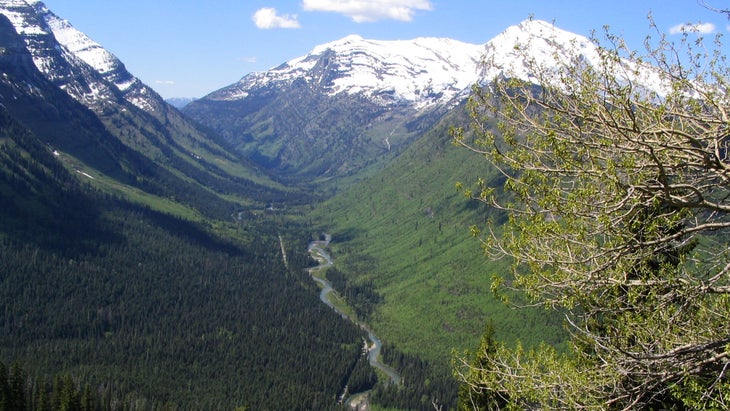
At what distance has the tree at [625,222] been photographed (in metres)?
12.5

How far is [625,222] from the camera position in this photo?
1351cm

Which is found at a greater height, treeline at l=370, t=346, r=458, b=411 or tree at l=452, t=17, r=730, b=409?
tree at l=452, t=17, r=730, b=409

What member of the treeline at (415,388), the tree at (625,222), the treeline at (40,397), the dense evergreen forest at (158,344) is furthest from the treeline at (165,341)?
the tree at (625,222)

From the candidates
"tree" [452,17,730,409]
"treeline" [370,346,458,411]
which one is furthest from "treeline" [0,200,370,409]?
"tree" [452,17,730,409]

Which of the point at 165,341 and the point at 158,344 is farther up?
the point at 158,344

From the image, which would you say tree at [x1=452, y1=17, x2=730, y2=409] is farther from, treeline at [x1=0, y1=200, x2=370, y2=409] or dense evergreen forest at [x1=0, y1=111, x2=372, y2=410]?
treeline at [x1=0, y1=200, x2=370, y2=409]

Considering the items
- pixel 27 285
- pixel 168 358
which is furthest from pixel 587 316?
pixel 27 285

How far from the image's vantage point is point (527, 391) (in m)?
14.2

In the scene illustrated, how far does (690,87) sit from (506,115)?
4.44m

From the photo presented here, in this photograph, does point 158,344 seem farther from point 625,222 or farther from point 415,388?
point 625,222

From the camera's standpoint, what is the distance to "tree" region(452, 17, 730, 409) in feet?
41.1

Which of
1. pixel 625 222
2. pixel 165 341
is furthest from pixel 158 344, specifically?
pixel 625 222

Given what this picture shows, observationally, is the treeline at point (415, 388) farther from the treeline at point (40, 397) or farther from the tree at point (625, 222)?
the tree at point (625, 222)

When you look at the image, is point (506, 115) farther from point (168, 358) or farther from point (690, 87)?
point (168, 358)
